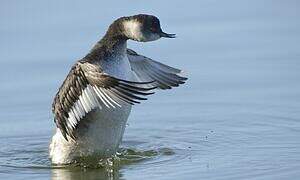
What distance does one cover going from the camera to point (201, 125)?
526 inches

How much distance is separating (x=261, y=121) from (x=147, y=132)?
4.45ft

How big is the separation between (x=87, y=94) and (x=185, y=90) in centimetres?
306

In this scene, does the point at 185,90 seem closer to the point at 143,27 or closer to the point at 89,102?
the point at 143,27

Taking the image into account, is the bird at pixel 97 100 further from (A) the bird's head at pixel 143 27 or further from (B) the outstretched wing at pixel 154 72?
(B) the outstretched wing at pixel 154 72

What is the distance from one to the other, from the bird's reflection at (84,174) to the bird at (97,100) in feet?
0.52

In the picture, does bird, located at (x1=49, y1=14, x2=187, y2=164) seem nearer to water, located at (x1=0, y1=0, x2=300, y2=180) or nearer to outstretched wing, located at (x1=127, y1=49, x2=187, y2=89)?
water, located at (x1=0, y1=0, x2=300, y2=180)

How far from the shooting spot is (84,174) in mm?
11961

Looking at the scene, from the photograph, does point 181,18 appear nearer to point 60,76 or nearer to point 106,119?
point 60,76

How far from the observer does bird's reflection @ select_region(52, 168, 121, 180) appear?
11750mm

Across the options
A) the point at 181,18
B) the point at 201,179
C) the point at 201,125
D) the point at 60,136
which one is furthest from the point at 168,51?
the point at 201,179

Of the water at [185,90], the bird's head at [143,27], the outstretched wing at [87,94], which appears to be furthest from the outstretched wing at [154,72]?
the outstretched wing at [87,94]

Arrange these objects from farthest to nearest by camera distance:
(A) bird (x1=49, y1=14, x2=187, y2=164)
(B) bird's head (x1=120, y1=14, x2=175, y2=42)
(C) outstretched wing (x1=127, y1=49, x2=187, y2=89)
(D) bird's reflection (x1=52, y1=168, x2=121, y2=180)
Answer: (C) outstretched wing (x1=127, y1=49, x2=187, y2=89), (B) bird's head (x1=120, y1=14, x2=175, y2=42), (D) bird's reflection (x1=52, y1=168, x2=121, y2=180), (A) bird (x1=49, y1=14, x2=187, y2=164)

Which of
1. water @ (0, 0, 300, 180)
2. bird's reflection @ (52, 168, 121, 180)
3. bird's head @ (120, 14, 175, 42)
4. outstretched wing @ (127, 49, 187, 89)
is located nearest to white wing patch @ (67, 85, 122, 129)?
bird's reflection @ (52, 168, 121, 180)

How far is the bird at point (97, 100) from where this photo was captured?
11516 mm
